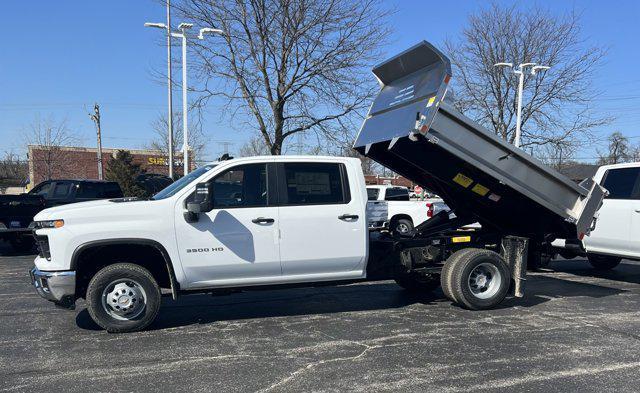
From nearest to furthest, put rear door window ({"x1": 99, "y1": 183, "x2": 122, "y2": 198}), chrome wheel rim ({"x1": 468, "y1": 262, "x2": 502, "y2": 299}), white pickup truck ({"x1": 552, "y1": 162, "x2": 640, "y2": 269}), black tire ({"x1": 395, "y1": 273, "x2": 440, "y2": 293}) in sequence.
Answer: chrome wheel rim ({"x1": 468, "y1": 262, "x2": 502, "y2": 299})
black tire ({"x1": 395, "y1": 273, "x2": 440, "y2": 293})
white pickup truck ({"x1": 552, "y1": 162, "x2": 640, "y2": 269})
rear door window ({"x1": 99, "y1": 183, "x2": 122, "y2": 198})

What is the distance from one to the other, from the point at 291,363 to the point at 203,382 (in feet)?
2.84

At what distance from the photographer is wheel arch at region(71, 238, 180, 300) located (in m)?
5.66

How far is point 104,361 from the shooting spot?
5.00m

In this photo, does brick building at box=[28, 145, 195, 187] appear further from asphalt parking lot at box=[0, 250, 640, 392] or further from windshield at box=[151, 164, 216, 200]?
windshield at box=[151, 164, 216, 200]

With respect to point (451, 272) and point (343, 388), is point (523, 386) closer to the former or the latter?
point (343, 388)

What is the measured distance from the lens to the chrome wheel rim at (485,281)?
706 cm

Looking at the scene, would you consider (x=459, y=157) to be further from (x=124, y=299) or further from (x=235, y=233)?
(x=124, y=299)

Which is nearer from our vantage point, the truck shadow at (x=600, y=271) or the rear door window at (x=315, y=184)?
the rear door window at (x=315, y=184)

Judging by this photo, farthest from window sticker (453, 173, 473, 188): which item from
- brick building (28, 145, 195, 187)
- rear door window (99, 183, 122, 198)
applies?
brick building (28, 145, 195, 187)

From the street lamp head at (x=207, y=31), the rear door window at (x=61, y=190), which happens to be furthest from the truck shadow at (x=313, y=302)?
the street lamp head at (x=207, y=31)

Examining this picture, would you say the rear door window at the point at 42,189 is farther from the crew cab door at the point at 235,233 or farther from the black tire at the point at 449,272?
the black tire at the point at 449,272

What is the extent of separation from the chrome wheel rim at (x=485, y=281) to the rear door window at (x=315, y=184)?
2121mm

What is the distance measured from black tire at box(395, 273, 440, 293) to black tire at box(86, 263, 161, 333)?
3708mm

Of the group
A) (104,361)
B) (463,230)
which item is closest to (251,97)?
(463,230)
